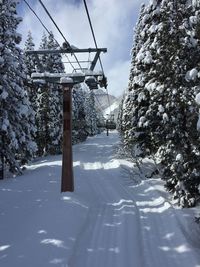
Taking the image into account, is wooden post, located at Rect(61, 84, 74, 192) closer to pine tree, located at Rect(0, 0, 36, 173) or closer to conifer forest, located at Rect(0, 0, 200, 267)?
conifer forest, located at Rect(0, 0, 200, 267)

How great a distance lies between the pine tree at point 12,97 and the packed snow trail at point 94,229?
6.56 meters

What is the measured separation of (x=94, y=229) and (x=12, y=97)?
15.4 m

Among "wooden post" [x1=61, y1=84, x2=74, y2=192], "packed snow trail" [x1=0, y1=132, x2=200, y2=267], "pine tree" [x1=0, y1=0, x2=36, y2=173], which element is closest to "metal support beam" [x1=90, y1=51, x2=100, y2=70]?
"wooden post" [x1=61, y1=84, x2=74, y2=192]

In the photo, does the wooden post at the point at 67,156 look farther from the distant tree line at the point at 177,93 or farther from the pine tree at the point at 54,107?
the pine tree at the point at 54,107

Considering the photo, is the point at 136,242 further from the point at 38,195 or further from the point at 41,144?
the point at 41,144

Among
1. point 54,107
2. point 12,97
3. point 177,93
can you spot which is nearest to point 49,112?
point 54,107

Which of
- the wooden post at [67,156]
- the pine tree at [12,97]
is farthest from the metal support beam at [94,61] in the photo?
the pine tree at [12,97]

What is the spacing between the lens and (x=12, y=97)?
80.7 ft

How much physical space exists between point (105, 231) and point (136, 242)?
1302mm

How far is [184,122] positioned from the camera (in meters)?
13.9

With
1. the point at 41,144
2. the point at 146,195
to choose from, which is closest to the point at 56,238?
the point at 146,195

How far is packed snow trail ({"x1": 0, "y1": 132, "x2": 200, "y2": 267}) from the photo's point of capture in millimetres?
8594

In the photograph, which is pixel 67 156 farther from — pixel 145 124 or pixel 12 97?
pixel 12 97

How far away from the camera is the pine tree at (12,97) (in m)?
23.6
